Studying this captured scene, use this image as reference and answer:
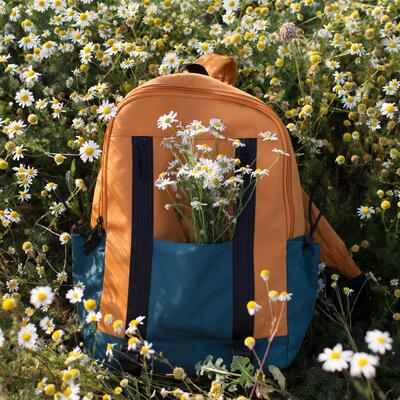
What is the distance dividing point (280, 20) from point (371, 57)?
0.43m

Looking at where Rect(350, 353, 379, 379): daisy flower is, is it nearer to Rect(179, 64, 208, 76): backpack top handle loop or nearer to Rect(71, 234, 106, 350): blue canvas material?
Rect(71, 234, 106, 350): blue canvas material

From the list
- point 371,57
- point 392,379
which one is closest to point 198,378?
point 392,379

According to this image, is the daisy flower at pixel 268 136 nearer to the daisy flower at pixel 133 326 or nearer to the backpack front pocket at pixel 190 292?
the backpack front pocket at pixel 190 292

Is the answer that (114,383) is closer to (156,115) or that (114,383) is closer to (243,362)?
(243,362)

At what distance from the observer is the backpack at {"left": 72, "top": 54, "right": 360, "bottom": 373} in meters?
1.78

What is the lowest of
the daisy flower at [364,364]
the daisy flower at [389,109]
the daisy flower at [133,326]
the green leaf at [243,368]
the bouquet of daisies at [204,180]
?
the green leaf at [243,368]

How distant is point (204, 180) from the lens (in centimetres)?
164

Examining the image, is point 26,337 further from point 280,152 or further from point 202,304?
point 280,152

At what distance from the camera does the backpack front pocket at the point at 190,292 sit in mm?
1743

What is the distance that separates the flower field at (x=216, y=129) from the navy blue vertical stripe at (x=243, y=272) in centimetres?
12

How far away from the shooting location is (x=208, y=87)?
73.0 inches

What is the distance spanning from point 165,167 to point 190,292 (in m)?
0.40

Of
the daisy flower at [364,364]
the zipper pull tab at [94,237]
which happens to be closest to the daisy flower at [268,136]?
the zipper pull tab at [94,237]

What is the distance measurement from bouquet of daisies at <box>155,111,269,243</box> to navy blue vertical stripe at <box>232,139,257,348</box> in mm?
29
